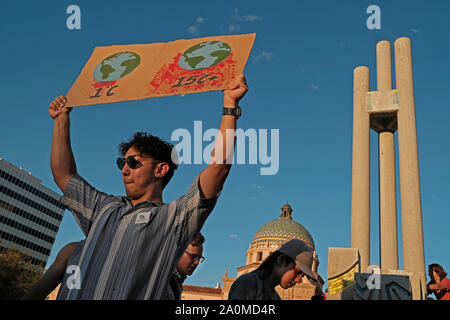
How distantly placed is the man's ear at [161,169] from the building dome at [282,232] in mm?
60145

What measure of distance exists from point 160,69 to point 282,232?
203 feet

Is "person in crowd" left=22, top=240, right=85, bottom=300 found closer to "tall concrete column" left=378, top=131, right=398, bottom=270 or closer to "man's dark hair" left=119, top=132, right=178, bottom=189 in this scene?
"man's dark hair" left=119, top=132, right=178, bottom=189

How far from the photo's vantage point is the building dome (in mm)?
62737

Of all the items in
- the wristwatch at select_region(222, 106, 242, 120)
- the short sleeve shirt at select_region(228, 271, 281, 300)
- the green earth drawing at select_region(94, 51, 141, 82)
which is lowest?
the short sleeve shirt at select_region(228, 271, 281, 300)

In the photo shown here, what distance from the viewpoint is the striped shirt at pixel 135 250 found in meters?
2.35

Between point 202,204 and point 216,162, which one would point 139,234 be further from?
point 216,162

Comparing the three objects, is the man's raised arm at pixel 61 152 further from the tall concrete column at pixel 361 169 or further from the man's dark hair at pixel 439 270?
the tall concrete column at pixel 361 169

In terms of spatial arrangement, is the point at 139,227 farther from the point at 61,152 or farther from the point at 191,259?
the point at 191,259

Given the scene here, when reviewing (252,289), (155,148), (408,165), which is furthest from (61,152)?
(408,165)

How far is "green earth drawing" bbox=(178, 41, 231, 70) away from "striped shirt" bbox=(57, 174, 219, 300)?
0.98 meters

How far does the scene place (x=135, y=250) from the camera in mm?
2398

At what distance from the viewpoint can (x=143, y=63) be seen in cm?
333

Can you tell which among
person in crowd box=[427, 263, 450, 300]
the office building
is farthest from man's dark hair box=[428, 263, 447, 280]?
the office building

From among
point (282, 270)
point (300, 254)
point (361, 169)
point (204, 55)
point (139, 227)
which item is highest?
point (361, 169)
